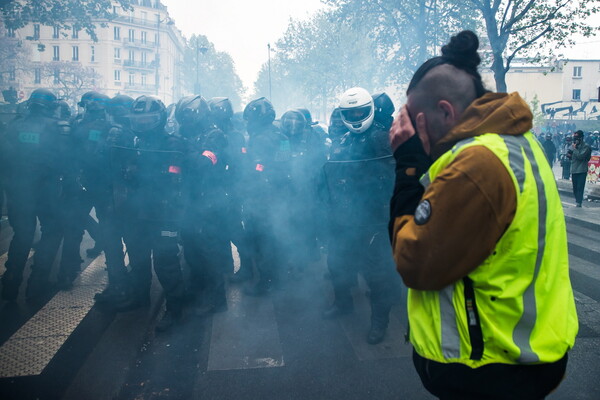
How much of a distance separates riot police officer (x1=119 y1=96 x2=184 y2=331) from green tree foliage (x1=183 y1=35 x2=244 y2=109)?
70265mm

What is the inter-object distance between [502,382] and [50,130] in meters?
5.07

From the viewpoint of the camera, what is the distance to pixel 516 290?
1230 millimetres

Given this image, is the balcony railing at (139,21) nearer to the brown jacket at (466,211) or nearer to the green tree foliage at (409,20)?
the green tree foliage at (409,20)

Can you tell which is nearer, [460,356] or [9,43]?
[460,356]

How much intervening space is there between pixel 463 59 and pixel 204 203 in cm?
329

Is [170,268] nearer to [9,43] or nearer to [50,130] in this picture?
[50,130]

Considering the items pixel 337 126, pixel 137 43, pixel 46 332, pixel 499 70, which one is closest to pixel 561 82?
pixel 499 70

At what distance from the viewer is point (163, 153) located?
13.1ft

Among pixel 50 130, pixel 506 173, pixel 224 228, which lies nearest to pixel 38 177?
pixel 50 130

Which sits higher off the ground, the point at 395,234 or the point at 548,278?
the point at 395,234

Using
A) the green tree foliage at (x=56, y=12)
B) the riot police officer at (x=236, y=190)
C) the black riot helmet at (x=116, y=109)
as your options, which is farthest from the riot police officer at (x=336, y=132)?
the green tree foliage at (x=56, y=12)

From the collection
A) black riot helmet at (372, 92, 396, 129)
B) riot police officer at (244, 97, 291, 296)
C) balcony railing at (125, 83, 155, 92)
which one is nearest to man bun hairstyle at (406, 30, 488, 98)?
black riot helmet at (372, 92, 396, 129)

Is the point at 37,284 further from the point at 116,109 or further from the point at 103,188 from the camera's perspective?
the point at 116,109

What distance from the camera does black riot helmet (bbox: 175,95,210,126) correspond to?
4555mm
